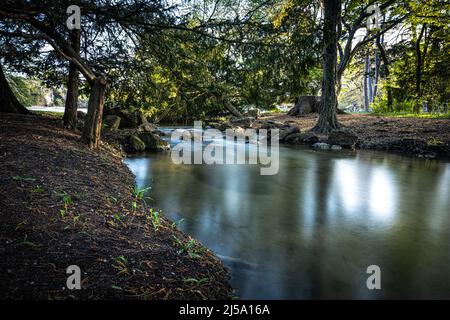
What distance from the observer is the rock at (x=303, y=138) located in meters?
16.4

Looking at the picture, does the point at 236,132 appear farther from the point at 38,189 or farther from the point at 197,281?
the point at 197,281

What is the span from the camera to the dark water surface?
11.7 feet

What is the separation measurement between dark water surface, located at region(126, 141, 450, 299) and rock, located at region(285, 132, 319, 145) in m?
5.77

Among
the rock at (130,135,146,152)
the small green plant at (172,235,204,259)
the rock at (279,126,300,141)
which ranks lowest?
the small green plant at (172,235,204,259)

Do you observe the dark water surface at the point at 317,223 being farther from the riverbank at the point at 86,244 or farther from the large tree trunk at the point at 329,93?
the large tree trunk at the point at 329,93

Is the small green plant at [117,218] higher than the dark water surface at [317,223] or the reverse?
higher

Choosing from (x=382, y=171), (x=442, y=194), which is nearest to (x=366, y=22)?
(x=382, y=171)

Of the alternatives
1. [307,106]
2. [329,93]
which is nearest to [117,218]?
[329,93]

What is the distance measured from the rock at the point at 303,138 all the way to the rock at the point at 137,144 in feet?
28.2

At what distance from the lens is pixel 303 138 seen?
16.8 metres

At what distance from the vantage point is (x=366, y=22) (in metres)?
19.3

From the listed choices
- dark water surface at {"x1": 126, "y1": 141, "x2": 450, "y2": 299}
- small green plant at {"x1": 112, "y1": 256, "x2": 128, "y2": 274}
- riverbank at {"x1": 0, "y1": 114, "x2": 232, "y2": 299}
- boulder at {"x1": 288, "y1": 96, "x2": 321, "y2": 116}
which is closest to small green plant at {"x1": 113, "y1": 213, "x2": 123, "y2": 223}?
riverbank at {"x1": 0, "y1": 114, "x2": 232, "y2": 299}


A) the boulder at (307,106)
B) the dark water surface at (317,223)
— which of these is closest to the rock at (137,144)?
the dark water surface at (317,223)

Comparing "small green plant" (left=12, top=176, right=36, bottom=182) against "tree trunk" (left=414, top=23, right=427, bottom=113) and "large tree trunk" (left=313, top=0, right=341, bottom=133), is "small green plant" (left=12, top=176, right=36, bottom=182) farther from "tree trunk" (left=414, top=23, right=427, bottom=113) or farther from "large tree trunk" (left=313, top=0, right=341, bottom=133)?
"tree trunk" (left=414, top=23, right=427, bottom=113)
